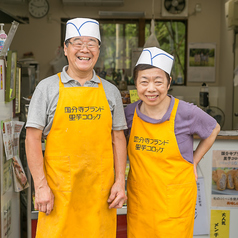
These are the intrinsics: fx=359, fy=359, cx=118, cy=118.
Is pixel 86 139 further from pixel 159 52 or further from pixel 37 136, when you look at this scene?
pixel 159 52

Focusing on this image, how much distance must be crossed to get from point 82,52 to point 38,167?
2.14 ft

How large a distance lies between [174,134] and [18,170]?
136 centimetres

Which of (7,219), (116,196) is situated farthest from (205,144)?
(7,219)

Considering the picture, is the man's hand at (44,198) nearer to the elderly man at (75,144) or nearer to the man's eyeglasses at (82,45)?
the elderly man at (75,144)

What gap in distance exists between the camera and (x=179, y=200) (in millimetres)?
2092

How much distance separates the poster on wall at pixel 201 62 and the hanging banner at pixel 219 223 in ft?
13.3

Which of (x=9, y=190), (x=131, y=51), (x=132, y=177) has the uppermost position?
(x=131, y=51)

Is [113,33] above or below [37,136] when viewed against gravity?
above

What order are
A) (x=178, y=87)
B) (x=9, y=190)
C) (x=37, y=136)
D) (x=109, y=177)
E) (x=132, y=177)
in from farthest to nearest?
(x=178, y=87)
(x=9, y=190)
(x=132, y=177)
(x=109, y=177)
(x=37, y=136)

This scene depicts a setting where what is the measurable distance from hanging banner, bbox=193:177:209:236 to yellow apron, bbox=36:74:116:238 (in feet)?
4.38

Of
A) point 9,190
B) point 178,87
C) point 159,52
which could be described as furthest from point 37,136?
point 178,87

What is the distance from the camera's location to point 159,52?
6.84ft

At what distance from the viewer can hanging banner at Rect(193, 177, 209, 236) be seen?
312 centimetres

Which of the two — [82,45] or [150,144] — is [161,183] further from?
[82,45]
